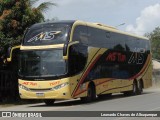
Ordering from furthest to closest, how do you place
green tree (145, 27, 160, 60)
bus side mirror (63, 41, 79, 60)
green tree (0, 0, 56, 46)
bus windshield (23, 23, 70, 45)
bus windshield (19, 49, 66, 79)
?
green tree (145, 27, 160, 60) < green tree (0, 0, 56, 46) < bus windshield (23, 23, 70, 45) < bus windshield (19, 49, 66, 79) < bus side mirror (63, 41, 79, 60)

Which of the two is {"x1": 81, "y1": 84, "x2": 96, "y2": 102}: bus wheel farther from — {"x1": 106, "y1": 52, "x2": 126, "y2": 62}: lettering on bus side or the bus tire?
the bus tire

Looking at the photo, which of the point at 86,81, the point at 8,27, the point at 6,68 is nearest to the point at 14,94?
the point at 6,68

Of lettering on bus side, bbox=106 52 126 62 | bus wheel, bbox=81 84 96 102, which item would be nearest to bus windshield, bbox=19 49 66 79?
bus wheel, bbox=81 84 96 102

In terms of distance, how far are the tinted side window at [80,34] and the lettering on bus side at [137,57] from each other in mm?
7656

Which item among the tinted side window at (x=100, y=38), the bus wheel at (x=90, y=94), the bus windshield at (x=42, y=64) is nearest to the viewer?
the bus windshield at (x=42, y=64)

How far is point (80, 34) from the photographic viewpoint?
2342 centimetres

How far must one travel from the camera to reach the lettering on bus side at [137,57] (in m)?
31.4

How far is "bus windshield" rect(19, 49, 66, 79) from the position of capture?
72.0 feet

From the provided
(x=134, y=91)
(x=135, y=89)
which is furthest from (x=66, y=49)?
(x=135, y=89)

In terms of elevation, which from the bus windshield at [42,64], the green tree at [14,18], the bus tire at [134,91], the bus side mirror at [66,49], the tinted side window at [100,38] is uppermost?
the green tree at [14,18]

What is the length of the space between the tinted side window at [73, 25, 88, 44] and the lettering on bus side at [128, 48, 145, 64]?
301 inches

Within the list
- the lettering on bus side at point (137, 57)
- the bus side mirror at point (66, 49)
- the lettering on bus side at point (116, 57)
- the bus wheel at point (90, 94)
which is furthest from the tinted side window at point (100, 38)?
the lettering on bus side at point (137, 57)

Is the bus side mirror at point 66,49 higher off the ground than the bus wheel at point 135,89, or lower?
higher

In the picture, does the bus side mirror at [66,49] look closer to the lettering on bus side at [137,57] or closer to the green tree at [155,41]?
the lettering on bus side at [137,57]
